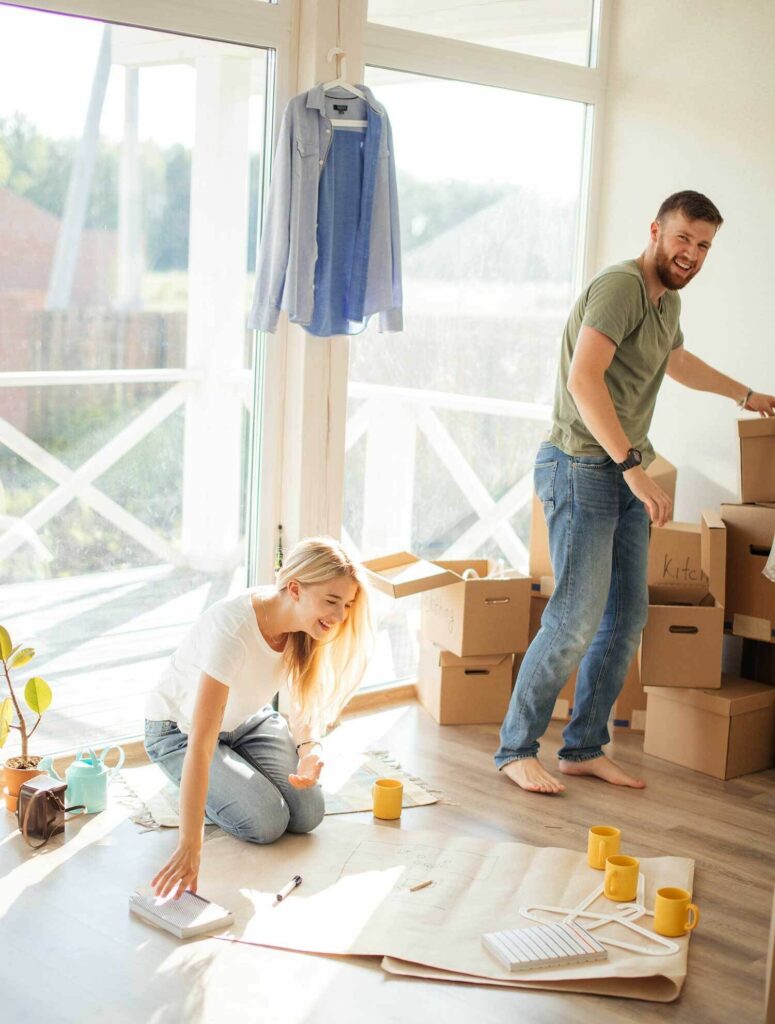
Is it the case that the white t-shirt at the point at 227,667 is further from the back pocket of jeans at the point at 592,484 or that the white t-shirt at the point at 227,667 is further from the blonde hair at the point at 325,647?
the back pocket of jeans at the point at 592,484

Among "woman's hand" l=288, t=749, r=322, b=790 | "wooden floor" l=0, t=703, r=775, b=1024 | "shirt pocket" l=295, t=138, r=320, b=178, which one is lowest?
"wooden floor" l=0, t=703, r=775, b=1024

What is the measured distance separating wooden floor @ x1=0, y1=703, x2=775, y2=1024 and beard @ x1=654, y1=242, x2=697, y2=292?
1.32 metres

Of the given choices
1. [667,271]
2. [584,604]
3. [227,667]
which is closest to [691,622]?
[584,604]

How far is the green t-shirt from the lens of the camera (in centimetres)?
295

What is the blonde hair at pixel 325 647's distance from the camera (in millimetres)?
2605

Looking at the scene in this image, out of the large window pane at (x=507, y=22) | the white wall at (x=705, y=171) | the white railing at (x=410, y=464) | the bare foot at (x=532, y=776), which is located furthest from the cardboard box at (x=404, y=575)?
the large window pane at (x=507, y=22)

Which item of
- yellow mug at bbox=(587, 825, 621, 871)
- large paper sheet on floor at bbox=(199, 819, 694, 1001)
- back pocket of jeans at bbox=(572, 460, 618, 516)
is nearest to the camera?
large paper sheet on floor at bbox=(199, 819, 694, 1001)

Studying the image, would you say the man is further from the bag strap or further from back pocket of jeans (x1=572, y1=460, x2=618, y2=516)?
the bag strap

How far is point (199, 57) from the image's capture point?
10.7ft

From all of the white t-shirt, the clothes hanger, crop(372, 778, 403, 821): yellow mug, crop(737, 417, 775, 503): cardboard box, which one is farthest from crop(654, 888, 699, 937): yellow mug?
the clothes hanger

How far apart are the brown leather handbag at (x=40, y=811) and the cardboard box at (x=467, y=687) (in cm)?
129

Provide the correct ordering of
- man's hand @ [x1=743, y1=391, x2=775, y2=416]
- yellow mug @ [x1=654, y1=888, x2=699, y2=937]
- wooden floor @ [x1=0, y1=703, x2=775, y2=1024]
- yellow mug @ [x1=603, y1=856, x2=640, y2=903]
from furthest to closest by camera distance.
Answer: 1. man's hand @ [x1=743, y1=391, x2=775, y2=416]
2. yellow mug @ [x1=603, y1=856, x2=640, y2=903]
3. yellow mug @ [x1=654, y1=888, x2=699, y2=937]
4. wooden floor @ [x1=0, y1=703, x2=775, y2=1024]

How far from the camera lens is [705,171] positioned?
392cm

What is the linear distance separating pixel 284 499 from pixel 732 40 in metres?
1.99
